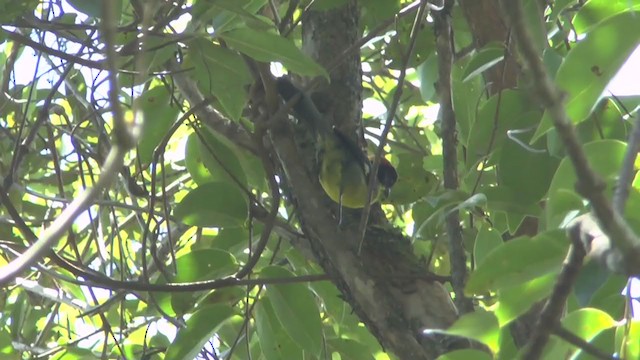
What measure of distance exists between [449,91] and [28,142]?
Answer: 2.32 feet

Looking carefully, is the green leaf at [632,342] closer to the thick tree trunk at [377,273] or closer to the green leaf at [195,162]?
the thick tree trunk at [377,273]

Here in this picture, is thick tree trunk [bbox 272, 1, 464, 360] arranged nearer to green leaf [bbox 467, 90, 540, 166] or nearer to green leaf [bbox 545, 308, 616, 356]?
green leaf [bbox 467, 90, 540, 166]

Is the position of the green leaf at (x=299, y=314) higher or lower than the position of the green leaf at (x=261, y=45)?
lower

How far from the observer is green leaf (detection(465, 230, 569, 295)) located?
0.73 metres

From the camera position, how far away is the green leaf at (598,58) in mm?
746

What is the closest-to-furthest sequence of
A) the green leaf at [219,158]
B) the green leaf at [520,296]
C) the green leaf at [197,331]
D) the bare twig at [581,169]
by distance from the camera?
the bare twig at [581,169] → the green leaf at [520,296] → the green leaf at [197,331] → the green leaf at [219,158]

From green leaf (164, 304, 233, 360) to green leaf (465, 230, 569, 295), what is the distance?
23.1 inches

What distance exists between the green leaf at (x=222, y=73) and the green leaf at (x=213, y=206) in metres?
0.19

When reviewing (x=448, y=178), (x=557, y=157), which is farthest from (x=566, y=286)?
(x=448, y=178)

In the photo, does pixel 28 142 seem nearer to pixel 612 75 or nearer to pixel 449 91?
pixel 449 91

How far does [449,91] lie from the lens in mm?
1183

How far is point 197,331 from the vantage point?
1.25 m

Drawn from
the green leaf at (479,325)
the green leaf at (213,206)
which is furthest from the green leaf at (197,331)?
the green leaf at (479,325)

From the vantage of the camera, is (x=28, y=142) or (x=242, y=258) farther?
(x=242, y=258)
